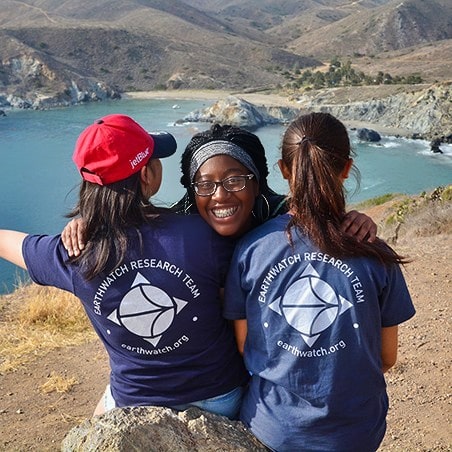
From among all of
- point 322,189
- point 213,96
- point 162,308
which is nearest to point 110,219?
point 162,308

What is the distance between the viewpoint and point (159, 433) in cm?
164

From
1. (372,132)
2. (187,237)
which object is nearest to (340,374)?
(187,237)

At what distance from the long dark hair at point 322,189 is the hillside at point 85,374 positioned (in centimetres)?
215

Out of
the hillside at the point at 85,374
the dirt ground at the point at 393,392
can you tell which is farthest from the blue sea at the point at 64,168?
the dirt ground at the point at 393,392

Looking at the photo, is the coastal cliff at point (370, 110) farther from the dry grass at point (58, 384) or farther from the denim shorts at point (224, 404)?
the denim shorts at point (224, 404)

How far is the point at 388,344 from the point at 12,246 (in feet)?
3.79

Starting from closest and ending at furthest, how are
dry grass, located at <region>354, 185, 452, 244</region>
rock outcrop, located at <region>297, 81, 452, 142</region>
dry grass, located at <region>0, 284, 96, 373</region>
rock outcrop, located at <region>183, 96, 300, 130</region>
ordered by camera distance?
dry grass, located at <region>0, 284, 96, 373</region> < dry grass, located at <region>354, 185, 452, 244</region> < rock outcrop, located at <region>297, 81, 452, 142</region> < rock outcrop, located at <region>183, 96, 300, 130</region>

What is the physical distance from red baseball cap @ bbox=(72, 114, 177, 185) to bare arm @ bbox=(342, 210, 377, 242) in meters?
0.57

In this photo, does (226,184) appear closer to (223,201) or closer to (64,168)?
(223,201)

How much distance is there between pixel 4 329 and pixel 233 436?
422 cm

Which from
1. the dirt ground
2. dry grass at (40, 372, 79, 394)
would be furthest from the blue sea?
dry grass at (40, 372, 79, 394)

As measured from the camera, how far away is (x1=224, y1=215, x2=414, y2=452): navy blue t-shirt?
1.61 metres

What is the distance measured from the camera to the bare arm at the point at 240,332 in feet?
5.78

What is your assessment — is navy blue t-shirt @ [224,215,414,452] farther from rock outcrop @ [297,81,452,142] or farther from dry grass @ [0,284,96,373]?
rock outcrop @ [297,81,452,142]
